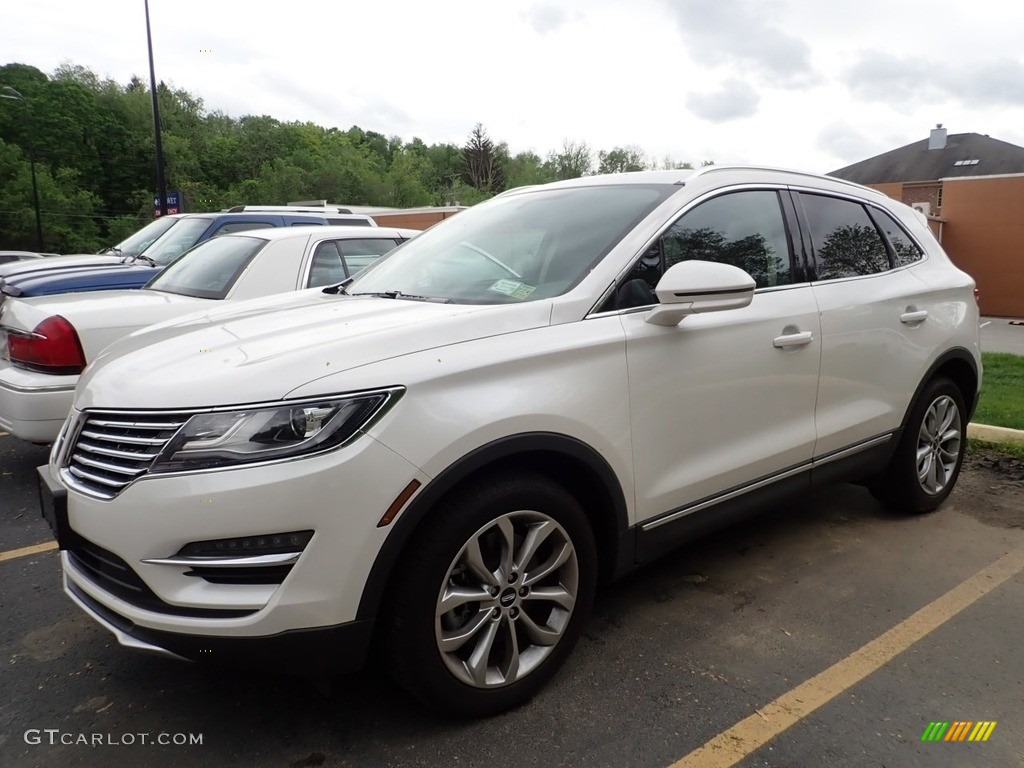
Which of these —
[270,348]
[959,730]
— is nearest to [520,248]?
[270,348]

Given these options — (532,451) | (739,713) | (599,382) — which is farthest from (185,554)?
(739,713)

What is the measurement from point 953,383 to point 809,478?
4.83 feet

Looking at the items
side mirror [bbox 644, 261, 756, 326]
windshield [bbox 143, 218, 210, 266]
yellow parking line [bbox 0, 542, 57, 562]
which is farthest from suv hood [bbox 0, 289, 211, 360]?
side mirror [bbox 644, 261, 756, 326]

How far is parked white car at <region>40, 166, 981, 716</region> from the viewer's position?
6.65 feet

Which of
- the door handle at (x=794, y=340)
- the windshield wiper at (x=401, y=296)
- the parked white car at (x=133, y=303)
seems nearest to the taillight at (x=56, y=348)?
the parked white car at (x=133, y=303)

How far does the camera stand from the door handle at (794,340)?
10.6 ft

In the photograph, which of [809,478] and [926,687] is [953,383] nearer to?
[809,478]

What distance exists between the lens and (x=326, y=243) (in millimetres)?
6020

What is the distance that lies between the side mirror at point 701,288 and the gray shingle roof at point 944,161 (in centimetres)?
3775

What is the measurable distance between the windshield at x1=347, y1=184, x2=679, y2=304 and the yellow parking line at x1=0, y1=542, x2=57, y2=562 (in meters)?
2.12

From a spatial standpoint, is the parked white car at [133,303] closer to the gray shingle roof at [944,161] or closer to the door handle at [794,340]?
the door handle at [794,340]

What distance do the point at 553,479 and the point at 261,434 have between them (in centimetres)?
100

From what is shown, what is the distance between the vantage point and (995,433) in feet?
18.0

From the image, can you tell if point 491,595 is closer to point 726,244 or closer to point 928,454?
point 726,244
